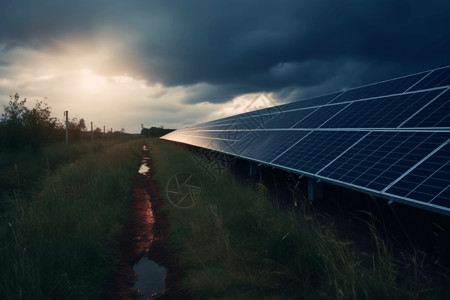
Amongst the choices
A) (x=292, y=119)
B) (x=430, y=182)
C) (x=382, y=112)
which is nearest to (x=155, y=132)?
(x=292, y=119)

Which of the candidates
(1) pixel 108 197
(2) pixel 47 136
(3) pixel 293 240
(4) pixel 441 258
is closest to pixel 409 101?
(4) pixel 441 258

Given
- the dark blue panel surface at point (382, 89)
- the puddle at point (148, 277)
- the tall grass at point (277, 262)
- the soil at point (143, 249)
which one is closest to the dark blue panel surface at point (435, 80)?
the dark blue panel surface at point (382, 89)

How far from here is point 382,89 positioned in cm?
1406

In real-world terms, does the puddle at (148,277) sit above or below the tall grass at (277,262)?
below

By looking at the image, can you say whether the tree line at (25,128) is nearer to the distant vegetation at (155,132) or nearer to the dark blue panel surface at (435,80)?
the dark blue panel surface at (435,80)

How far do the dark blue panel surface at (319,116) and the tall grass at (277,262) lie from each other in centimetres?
649

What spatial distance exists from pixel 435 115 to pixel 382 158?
8.20ft

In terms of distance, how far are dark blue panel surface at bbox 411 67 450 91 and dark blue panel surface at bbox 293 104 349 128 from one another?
3161 millimetres

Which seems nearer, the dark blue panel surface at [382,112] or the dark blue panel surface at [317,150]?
the dark blue panel surface at [317,150]

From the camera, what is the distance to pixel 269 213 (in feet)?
23.6

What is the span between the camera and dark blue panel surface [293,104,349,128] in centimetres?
1325

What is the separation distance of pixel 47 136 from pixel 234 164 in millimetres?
22315

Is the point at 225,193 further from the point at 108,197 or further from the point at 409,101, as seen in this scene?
the point at 409,101

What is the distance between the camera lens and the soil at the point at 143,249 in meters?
5.57
